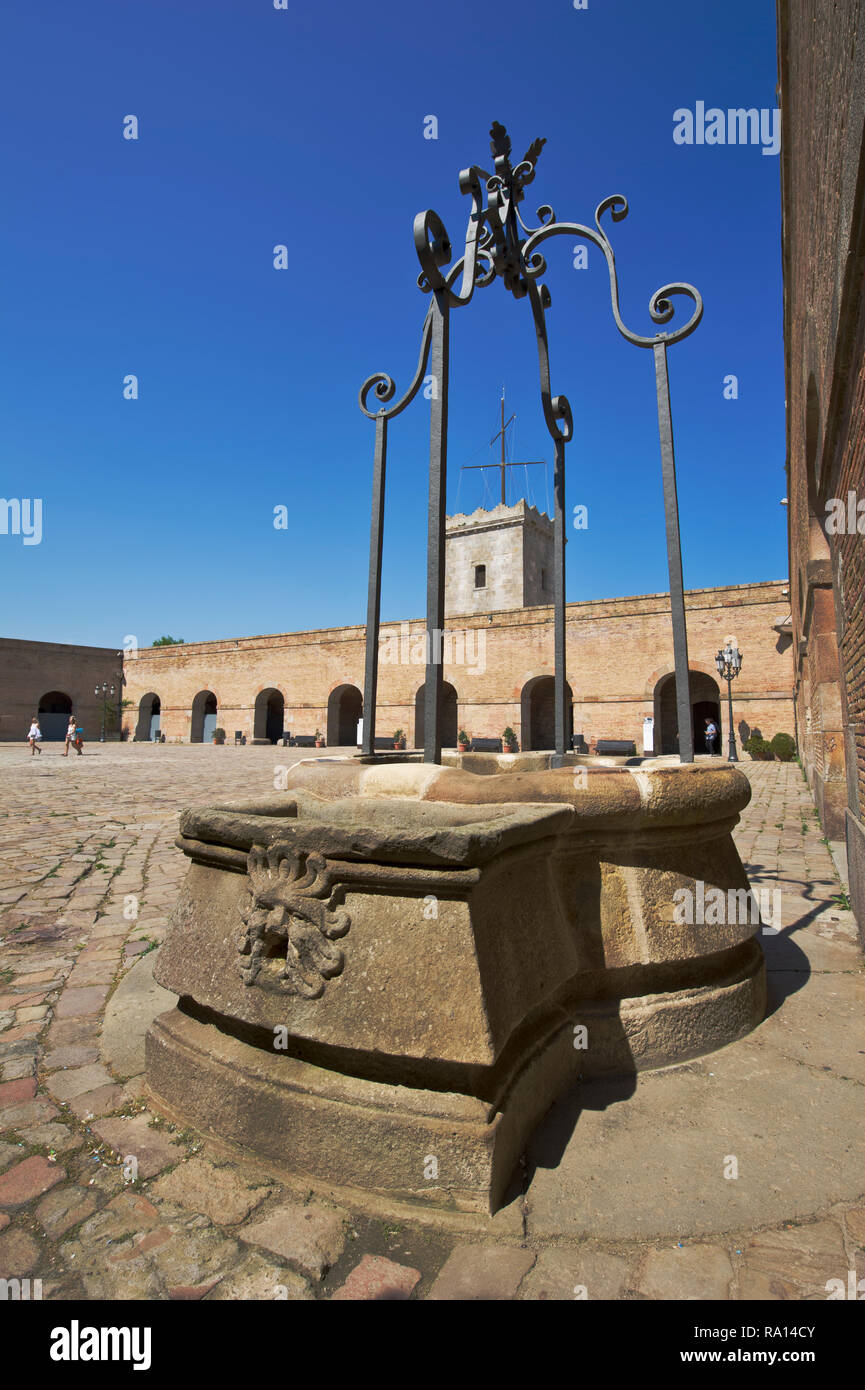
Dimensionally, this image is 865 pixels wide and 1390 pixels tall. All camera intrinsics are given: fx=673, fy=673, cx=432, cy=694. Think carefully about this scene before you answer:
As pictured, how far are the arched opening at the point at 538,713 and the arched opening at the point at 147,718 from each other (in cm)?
1982

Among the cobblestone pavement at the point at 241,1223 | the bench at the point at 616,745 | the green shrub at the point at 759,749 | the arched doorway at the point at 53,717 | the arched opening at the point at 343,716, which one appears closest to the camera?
the cobblestone pavement at the point at 241,1223

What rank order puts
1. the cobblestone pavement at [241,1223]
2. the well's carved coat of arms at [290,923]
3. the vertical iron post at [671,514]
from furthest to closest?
the vertical iron post at [671,514] < the well's carved coat of arms at [290,923] < the cobblestone pavement at [241,1223]

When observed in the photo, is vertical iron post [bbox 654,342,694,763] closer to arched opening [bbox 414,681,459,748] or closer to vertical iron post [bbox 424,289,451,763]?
vertical iron post [bbox 424,289,451,763]

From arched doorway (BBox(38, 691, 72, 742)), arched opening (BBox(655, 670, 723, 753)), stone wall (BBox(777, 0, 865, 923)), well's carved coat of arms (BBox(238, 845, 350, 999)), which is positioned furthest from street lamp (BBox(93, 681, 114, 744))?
well's carved coat of arms (BBox(238, 845, 350, 999))

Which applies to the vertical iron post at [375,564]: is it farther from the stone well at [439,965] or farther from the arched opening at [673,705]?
the arched opening at [673,705]

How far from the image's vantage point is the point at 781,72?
6688 mm

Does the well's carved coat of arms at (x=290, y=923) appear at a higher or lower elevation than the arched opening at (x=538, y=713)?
lower

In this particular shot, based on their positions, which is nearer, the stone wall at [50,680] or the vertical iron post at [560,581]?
the vertical iron post at [560,581]

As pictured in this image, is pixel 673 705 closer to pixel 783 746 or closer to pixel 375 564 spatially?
pixel 783 746

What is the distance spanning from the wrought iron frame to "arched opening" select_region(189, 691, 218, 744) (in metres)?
29.8

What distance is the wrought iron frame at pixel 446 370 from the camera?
2.81 meters

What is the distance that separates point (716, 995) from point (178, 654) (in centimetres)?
3276

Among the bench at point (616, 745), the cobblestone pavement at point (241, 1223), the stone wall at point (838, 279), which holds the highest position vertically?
the stone wall at point (838, 279)

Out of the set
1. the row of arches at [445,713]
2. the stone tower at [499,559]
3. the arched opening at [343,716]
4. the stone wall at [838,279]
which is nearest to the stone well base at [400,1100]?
the stone wall at [838,279]
